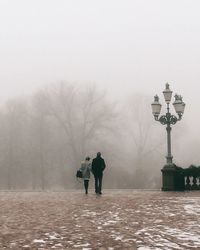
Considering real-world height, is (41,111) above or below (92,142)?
above

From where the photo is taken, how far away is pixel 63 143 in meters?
53.5

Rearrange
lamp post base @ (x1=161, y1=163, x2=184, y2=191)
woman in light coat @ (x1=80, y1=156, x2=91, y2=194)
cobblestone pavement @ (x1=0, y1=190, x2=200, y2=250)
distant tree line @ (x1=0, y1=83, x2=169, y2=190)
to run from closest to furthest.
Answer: cobblestone pavement @ (x1=0, y1=190, x2=200, y2=250), woman in light coat @ (x1=80, y1=156, x2=91, y2=194), lamp post base @ (x1=161, y1=163, x2=184, y2=191), distant tree line @ (x1=0, y1=83, x2=169, y2=190)

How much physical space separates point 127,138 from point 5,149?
16.7 metres

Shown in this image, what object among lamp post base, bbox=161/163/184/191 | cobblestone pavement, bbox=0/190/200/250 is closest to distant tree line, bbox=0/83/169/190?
lamp post base, bbox=161/163/184/191

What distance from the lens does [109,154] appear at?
54312mm

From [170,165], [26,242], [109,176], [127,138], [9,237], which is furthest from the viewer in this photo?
[127,138]

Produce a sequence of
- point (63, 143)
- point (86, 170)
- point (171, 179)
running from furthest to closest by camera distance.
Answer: point (63, 143) → point (171, 179) → point (86, 170)

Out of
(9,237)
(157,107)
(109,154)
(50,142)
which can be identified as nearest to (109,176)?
(109,154)

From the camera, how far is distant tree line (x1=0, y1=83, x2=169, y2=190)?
53406 millimetres

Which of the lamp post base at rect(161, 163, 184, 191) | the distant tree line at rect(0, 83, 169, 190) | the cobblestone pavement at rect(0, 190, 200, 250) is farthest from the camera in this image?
the distant tree line at rect(0, 83, 169, 190)

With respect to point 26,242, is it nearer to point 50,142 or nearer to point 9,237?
point 9,237

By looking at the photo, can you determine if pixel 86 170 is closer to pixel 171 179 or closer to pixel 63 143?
pixel 171 179

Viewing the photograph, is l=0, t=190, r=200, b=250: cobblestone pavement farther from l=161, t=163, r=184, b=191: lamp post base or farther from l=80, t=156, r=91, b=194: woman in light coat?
l=161, t=163, r=184, b=191: lamp post base

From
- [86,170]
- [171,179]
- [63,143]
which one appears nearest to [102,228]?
[86,170]
